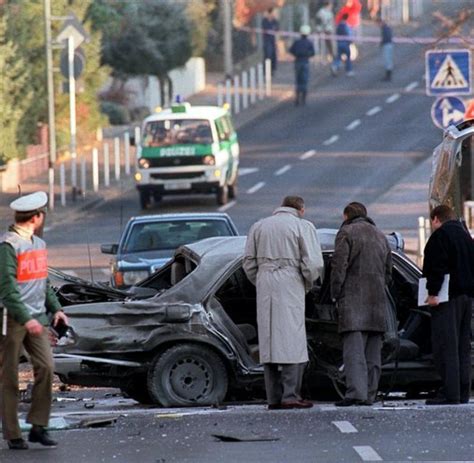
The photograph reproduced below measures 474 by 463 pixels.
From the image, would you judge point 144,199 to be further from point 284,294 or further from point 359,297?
point 284,294

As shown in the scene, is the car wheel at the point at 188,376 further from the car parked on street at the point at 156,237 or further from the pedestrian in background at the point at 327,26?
the pedestrian in background at the point at 327,26

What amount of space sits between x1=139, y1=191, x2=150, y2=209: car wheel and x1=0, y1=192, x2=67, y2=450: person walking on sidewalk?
27.8 metres

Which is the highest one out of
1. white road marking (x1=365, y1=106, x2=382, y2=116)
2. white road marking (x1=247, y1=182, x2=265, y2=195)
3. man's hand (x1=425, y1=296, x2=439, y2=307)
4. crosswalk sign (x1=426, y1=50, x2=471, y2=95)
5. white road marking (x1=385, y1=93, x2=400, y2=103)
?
crosswalk sign (x1=426, y1=50, x2=471, y2=95)

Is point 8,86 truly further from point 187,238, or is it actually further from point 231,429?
point 231,429

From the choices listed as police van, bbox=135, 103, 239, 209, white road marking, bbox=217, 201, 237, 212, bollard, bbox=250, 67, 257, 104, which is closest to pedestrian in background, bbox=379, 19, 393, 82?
bollard, bbox=250, 67, 257, 104

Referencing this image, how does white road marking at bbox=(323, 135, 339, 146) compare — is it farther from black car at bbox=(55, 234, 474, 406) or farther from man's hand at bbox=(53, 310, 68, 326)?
man's hand at bbox=(53, 310, 68, 326)

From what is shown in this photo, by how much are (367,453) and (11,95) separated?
32438mm

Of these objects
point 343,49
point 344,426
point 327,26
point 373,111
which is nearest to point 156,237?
point 344,426

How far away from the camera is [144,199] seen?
132ft

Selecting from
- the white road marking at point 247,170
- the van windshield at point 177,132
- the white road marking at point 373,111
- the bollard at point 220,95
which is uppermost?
the van windshield at point 177,132

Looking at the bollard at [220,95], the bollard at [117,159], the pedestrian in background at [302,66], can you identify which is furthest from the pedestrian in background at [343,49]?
the bollard at [117,159]

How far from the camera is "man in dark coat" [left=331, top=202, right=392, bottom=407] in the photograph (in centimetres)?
1416

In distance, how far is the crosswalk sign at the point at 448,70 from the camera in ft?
97.0

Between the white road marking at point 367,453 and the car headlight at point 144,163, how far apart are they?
1099 inches
